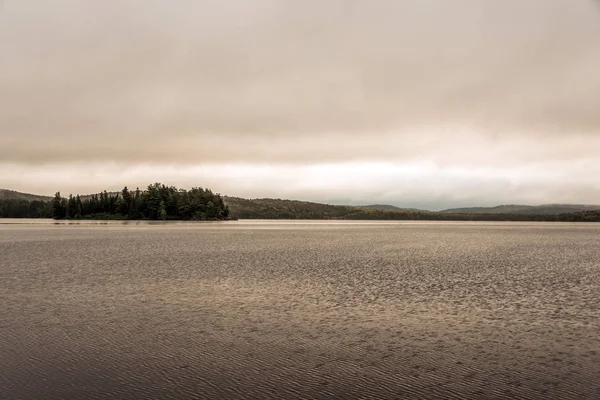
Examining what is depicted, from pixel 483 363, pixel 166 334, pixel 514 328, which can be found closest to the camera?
pixel 483 363

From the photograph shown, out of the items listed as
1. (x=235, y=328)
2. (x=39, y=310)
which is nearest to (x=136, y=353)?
(x=235, y=328)

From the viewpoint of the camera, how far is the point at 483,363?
13.2 meters

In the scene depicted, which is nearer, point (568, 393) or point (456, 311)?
point (568, 393)

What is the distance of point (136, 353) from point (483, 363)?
393 inches

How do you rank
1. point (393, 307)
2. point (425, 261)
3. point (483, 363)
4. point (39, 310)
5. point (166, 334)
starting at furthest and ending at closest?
point (425, 261)
point (393, 307)
point (39, 310)
point (166, 334)
point (483, 363)

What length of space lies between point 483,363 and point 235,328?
8.42 m

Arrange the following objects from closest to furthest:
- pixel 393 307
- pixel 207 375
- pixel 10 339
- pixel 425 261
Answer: pixel 207 375, pixel 10 339, pixel 393 307, pixel 425 261

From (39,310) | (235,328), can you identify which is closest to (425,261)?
(235,328)

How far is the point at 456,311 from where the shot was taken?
2072 centimetres

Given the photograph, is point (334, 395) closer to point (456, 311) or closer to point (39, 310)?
point (456, 311)

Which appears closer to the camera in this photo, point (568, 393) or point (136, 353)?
point (568, 393)

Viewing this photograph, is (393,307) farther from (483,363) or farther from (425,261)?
(425,261)

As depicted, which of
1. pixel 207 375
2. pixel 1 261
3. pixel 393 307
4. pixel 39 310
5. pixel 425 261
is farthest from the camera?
pixel 425 261

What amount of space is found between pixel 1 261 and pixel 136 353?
110ft
